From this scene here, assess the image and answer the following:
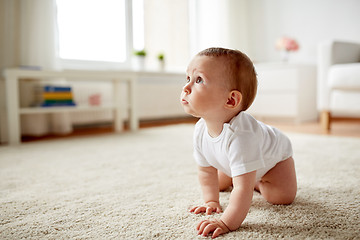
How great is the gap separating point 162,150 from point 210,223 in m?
1.12

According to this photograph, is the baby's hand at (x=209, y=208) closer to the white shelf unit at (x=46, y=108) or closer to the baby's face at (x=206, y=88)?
the baby's face at (x=206, y=88)

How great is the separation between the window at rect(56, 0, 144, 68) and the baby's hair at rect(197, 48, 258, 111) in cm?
276

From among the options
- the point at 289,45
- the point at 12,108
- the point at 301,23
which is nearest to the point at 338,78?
the point at 289,45

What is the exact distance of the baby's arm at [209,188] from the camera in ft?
2.72

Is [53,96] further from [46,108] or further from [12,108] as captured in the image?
[12,108]

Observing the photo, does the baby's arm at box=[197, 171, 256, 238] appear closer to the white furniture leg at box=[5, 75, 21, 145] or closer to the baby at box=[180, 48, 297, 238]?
the baby at box=[180, 48, 297, 238]

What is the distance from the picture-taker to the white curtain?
101 inches

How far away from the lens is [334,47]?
2.57m

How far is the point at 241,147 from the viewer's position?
2.31 ft

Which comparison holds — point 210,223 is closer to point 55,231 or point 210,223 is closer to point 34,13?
point 55,231

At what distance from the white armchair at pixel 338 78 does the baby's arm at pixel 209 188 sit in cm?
188

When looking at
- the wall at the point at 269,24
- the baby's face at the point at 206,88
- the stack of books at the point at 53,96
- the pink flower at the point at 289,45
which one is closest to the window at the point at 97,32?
the stack of books at the point at 53,96

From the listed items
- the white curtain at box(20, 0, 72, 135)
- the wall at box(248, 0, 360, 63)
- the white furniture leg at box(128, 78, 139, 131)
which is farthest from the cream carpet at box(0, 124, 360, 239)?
the wall at box(248, 0, 360, 63)

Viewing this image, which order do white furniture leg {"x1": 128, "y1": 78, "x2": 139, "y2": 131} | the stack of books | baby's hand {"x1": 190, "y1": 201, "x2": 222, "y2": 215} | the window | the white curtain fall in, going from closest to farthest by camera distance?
baby's hand {"x1": 190, "y1": 201, "x2": 222, "y2": 215}
the stack of books
the white curtain
white furniture leg {"x1": 128, "y1": 78, "x2": 139, "y2": 131}
the window
